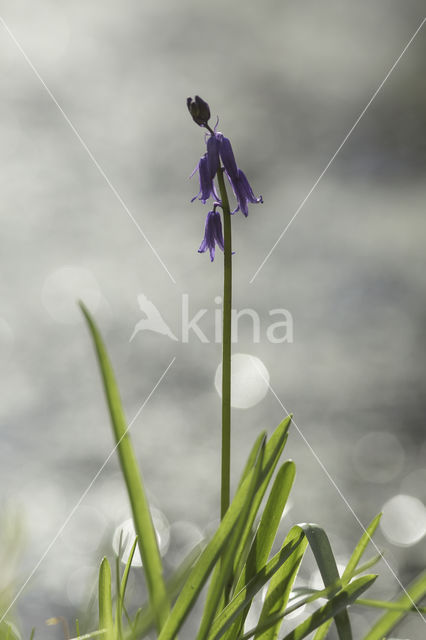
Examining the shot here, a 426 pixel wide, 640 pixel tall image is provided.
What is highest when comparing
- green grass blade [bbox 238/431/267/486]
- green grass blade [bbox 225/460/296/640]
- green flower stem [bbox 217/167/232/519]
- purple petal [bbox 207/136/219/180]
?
purple petal [bbox 207/136/219/180]

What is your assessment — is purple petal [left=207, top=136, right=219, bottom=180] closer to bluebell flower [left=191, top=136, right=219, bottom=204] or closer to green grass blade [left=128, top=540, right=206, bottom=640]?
→ bluebell flower [left=191, top=136, right=219, bottom=204]

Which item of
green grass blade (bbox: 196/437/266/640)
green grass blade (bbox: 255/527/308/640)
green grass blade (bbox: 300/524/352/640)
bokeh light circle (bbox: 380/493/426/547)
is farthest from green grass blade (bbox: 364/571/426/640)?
bokeh light circle (bbox: 380/493/426/547)

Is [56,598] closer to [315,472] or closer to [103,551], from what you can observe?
[315,472]

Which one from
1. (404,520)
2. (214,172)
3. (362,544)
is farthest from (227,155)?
(404,520)

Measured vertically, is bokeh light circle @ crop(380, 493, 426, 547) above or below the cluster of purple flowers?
below

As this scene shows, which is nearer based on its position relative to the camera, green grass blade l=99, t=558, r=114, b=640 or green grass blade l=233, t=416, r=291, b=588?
green grass blade l=233, t=416, r=291, b=588

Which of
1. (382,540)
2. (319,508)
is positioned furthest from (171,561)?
(382,540)
